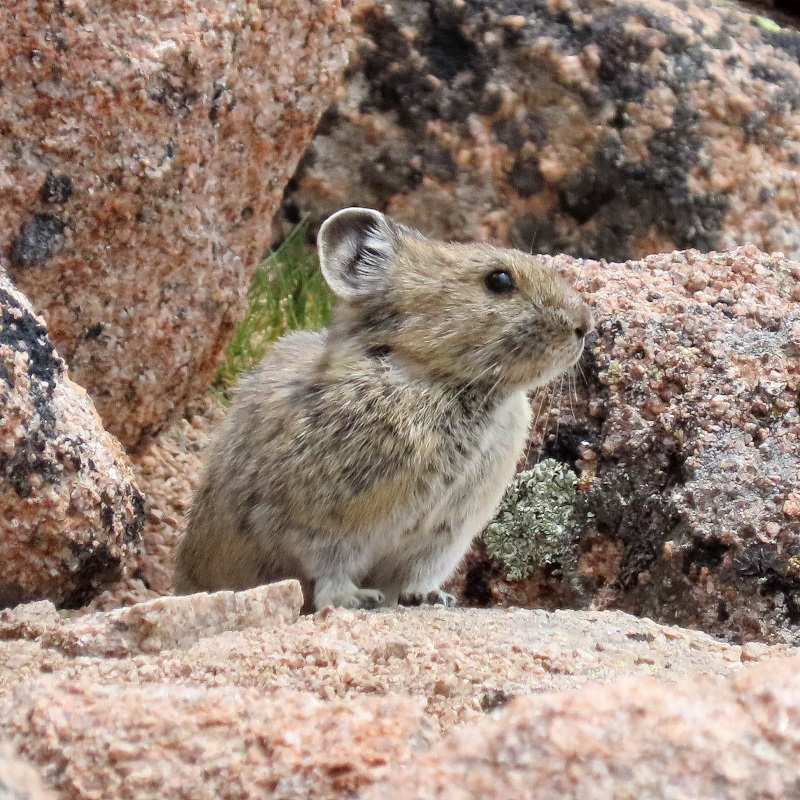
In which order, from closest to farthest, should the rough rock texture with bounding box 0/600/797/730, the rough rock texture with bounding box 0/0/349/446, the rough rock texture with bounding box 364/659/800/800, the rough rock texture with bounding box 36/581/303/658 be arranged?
1. the rough rock texture with bounding box 364/659/800/800
2. the rough rock texture with bounding box 0/600/797/730
3. the rough rock texture with bounding box 36/581/303/658
4. the rough rock texture with bounding box 0/0/349/446

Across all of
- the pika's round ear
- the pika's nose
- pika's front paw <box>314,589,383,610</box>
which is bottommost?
pika's front paw <box>314,589,383,610</box>

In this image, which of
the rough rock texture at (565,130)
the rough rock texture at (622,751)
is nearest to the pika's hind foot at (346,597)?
the rough rock texture at (622,751)

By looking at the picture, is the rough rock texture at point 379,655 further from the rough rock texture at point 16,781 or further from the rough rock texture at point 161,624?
the rough rock texture at point 16,781

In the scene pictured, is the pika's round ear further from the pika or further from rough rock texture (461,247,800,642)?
rough rock texture (461,247,800,642)

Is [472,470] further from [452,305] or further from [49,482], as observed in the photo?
[49,482]

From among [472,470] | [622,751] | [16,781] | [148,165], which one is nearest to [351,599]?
[472,470]

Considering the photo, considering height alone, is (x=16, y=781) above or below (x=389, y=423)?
above

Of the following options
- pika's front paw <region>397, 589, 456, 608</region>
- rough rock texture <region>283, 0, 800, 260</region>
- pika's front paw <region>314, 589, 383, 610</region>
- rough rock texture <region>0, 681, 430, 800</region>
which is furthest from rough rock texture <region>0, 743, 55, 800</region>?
rough rock texture <region>283, 0, 800, 260</region>
